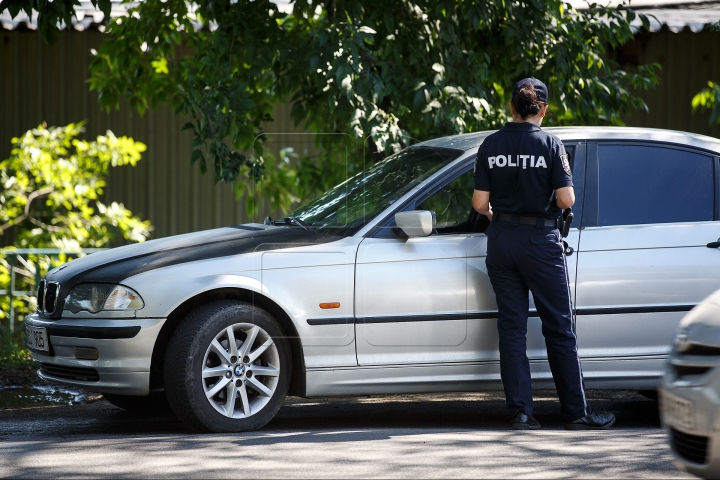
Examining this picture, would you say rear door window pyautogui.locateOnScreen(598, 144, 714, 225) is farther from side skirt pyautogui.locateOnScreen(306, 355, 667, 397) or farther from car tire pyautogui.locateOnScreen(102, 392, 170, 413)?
car tire pyautogui.locateOnScreen(102, 392, 170, 413)

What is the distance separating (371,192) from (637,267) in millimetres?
1534

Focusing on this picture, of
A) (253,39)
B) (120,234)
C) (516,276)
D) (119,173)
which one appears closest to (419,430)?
(516,276)

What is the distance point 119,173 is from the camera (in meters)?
11.1

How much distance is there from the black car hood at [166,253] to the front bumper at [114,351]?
8.7 inches

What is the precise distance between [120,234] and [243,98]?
343 centimetres

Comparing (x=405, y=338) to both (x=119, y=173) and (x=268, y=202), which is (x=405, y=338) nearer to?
(x=268, y=202)

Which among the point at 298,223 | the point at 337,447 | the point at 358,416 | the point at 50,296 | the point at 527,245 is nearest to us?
the point at 337,447

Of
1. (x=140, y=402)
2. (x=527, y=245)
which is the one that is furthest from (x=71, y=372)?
(x=527, y=245)

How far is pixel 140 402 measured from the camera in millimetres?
6223

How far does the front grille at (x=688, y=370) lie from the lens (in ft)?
11.4

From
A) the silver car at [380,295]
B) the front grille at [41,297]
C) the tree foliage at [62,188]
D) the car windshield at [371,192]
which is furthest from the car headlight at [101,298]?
the tree foliage at [62,188]

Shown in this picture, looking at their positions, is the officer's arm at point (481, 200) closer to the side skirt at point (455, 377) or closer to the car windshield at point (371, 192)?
the car windshield at point (371, 192)

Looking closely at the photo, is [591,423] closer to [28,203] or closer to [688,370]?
[688,370]

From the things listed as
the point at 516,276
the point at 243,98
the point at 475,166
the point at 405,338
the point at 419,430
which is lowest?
the point at 419,430
